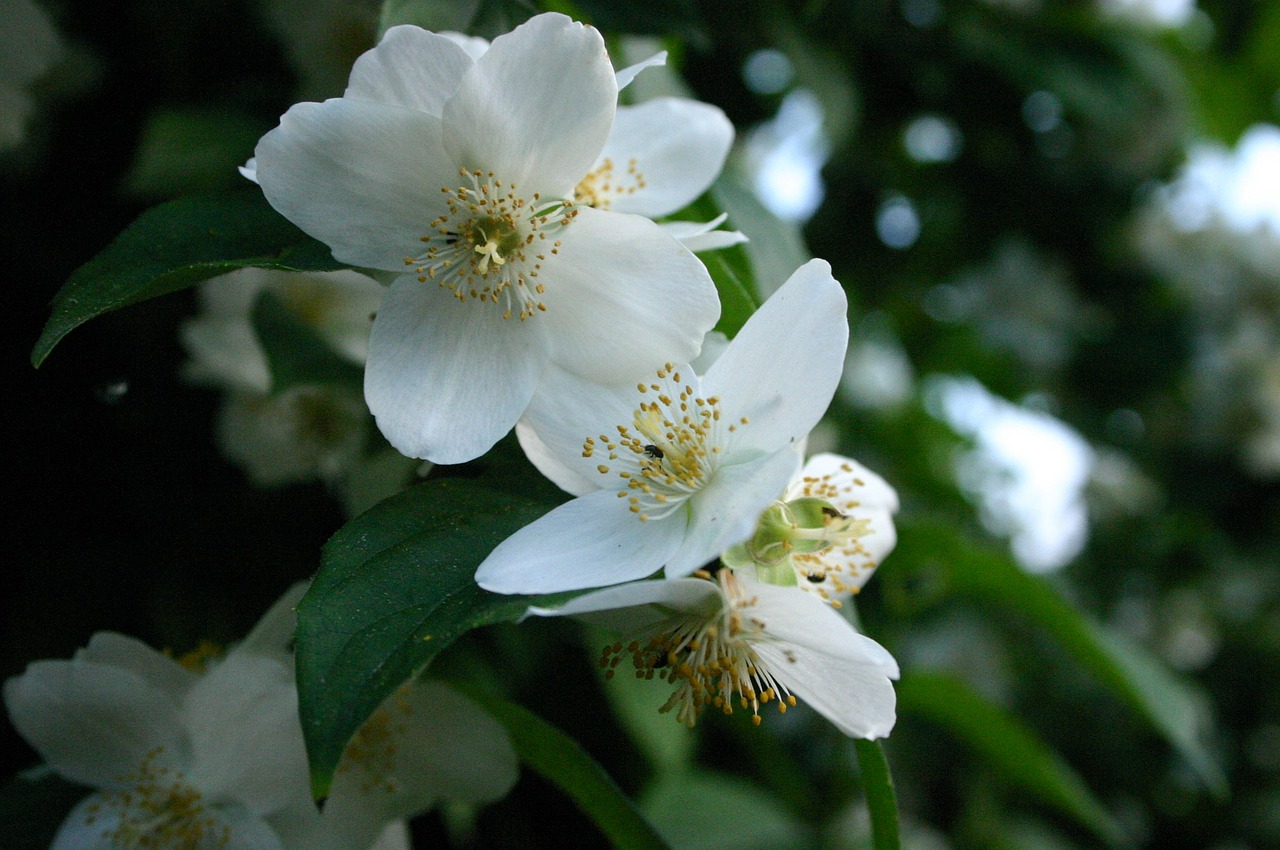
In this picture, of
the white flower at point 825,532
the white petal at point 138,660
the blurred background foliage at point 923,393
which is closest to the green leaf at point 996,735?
the blurred background foliage at point 923,393

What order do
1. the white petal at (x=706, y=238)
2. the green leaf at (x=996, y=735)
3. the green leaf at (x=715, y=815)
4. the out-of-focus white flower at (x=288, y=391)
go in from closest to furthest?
the white petal at (x=706, y=238), the out-of-focus white flower at (x=288, y=391), the green leaf at (x=996, y=735), the green leaf at (x=715, y=815)

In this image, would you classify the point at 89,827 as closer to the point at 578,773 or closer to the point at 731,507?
the point at 578,773

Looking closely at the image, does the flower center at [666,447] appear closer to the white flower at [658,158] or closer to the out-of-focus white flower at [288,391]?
the white flower at [658,158]

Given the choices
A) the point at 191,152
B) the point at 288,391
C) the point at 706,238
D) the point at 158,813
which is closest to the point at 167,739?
the point at 158,813

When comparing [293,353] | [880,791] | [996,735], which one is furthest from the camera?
[996,735]

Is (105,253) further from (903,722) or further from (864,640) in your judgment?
(903,722)

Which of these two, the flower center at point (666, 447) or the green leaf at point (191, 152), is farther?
the green leaf at point (191, 152)

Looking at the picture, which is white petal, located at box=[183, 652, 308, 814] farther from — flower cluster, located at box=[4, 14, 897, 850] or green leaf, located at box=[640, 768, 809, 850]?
green leaf, located at box=[640, 768, 809, 850]
